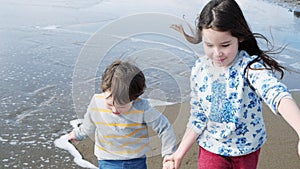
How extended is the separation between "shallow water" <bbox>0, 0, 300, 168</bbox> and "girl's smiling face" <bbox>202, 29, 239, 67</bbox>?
0.34 meters

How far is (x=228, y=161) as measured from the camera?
8.55 feet

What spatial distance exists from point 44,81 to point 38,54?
4.64ft

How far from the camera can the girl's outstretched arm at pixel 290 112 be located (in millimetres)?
1886

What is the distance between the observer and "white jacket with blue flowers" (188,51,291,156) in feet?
8.02

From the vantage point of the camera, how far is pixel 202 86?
8.55 feet

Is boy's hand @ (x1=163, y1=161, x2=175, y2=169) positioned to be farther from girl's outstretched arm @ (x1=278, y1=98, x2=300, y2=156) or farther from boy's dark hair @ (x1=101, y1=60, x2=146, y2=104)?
girl's outstretched arm @ (x1=278, y1=98, x2=300, y2=156)

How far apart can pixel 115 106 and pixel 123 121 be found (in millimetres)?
112

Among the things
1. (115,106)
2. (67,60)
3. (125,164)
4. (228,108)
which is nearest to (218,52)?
(228,108)

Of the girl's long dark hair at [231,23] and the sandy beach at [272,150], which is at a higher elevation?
the girl's long dark hair at [231,23]

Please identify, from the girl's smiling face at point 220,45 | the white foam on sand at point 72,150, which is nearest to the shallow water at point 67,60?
the white foam on sand at point 72,150

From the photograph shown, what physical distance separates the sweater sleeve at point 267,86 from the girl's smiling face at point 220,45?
140 millimetres

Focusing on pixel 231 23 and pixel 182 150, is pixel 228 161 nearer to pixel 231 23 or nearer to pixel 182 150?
pixel 182 150

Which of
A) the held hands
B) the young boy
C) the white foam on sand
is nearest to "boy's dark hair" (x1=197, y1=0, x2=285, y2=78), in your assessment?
the young boy

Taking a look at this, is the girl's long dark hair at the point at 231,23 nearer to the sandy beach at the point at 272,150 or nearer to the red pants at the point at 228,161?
the red pants at the point at 228,161
